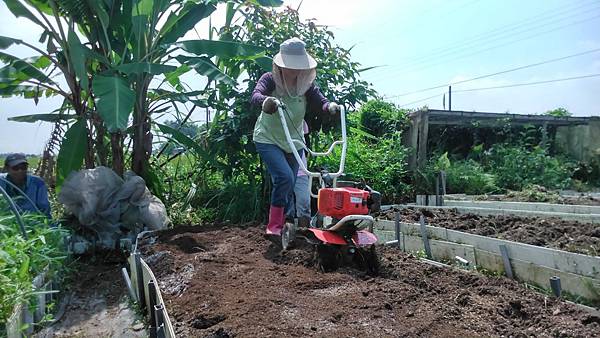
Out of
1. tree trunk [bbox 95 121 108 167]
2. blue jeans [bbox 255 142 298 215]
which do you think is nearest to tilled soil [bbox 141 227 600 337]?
blue jeans [bbox 255 142 298 215]

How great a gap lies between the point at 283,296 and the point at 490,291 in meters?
1.29

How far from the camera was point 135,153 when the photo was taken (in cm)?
672

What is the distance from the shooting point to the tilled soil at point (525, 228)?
410 centimetres

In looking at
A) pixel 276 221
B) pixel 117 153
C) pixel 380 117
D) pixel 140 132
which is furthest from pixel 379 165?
pixel 117 153

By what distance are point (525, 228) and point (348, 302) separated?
252 cm

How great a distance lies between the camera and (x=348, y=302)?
299 cm

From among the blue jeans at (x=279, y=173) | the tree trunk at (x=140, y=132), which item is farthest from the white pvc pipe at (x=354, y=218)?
the tree trunk at (x=140, y=132)

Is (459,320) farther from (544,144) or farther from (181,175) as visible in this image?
(544,144)

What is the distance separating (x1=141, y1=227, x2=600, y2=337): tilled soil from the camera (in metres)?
2.63

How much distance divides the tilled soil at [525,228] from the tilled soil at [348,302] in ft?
3.27

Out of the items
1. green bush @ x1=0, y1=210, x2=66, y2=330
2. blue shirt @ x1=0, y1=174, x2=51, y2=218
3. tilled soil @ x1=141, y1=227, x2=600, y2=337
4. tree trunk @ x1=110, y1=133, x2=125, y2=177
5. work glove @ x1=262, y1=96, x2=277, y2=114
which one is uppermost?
work glove @ x1=262, y1=96, x2=277, y2=114

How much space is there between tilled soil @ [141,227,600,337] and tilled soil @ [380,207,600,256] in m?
1.00

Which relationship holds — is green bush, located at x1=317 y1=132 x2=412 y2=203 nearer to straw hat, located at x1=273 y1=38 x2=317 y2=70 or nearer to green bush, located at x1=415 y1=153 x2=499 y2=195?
green bush, located at x1=415 y1=153 x2=499 y2=195

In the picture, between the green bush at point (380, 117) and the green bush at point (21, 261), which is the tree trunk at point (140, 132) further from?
the green bush at point (380, 117)
